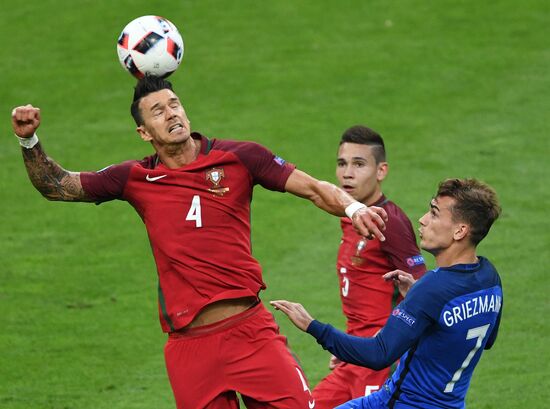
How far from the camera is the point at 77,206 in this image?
55.1 feet

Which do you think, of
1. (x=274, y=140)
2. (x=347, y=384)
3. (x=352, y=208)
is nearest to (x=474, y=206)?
(x=352, y=208)

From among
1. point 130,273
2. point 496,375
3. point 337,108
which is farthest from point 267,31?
point 496,375

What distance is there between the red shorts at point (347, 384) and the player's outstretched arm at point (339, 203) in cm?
160

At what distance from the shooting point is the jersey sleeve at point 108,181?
7133mm

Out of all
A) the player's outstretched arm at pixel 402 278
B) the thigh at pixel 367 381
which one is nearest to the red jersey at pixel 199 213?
the player's outstretched arm at pixel 402 278

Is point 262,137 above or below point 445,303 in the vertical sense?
above

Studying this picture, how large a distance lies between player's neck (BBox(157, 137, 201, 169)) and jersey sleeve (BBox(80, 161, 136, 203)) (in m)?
0.22

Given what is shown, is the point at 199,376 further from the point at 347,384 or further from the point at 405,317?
the point at 347,384

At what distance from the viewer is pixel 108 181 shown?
23.4 feet

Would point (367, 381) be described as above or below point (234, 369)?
below

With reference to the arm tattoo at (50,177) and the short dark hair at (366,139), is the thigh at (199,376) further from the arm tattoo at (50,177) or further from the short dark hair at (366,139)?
the short dark hair at (366,139)

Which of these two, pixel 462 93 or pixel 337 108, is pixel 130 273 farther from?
pixel 462 93

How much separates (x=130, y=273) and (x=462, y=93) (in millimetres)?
8209

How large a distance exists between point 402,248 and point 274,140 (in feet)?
35.9
